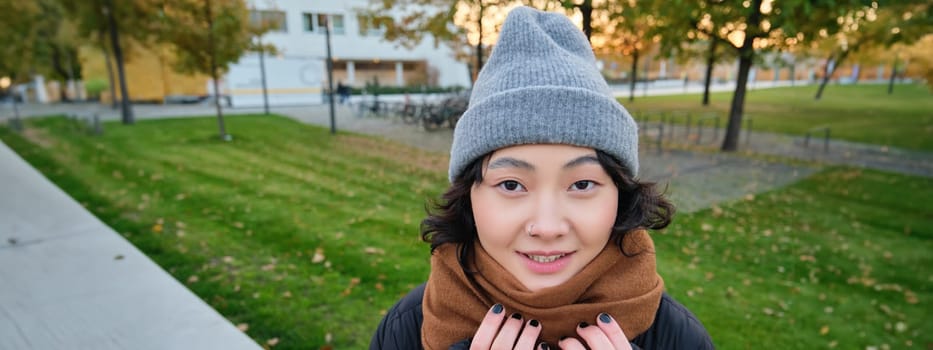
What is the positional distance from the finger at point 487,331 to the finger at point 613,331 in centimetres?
A: 25

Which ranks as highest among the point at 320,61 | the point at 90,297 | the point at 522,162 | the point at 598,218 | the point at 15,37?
the point at 15,37

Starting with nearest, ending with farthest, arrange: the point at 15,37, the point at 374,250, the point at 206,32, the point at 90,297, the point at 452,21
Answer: the point at 90,297 → the point at 374,250 → the point at 452,21 → the point at 206,32 → the point at 15,37

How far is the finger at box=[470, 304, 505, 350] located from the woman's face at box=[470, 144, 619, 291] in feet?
0.44

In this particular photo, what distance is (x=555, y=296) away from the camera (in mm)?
1370

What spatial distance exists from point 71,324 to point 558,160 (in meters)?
3.94

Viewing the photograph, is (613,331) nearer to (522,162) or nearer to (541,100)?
(522,162)

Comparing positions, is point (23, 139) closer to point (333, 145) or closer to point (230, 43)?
point (230, 43)

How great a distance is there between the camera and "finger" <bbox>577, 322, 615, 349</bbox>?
4.24 feet

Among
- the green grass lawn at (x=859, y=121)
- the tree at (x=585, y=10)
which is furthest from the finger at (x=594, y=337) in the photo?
the green grass lawn at (x=859, y=121)

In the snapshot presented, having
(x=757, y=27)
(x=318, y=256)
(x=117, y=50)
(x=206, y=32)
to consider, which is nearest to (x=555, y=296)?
(x=318, y=256)

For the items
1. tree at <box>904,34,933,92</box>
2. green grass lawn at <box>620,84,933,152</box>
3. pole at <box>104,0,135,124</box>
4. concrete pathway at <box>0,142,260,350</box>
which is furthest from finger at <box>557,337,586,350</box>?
pole at <box>104,0,135,124</box>

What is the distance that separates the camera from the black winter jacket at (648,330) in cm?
156

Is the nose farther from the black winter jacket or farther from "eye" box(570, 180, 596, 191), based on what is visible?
the black winter jacket

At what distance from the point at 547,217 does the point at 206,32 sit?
585 inches
